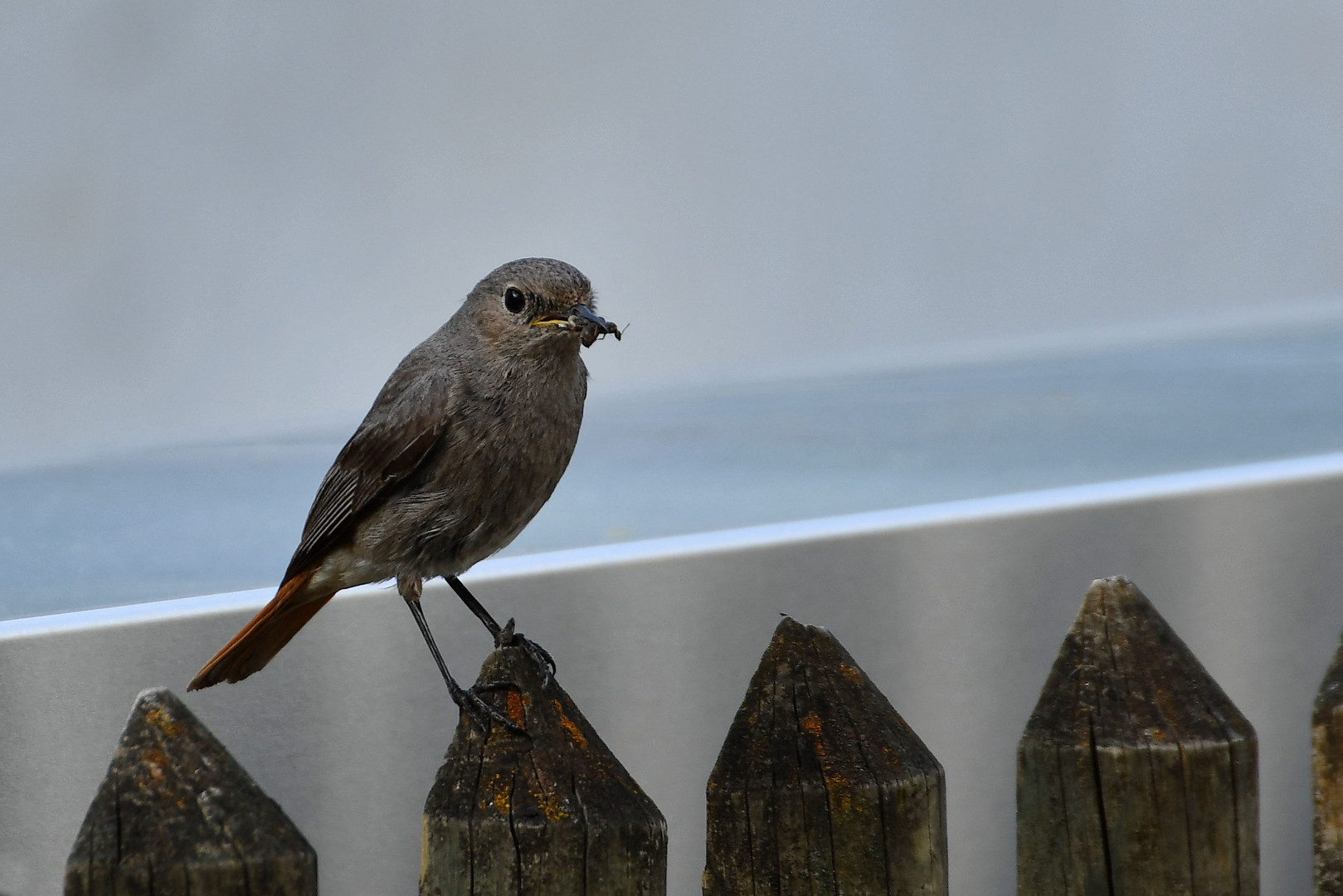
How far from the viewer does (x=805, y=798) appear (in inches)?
72.1

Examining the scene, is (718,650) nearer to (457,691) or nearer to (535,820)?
(457,691)

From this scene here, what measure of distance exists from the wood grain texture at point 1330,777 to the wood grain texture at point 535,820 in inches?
43.7

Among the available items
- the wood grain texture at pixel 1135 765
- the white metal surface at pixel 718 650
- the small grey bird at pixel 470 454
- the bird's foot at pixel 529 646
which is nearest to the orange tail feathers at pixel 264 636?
the small grey bird at pixel 470 454

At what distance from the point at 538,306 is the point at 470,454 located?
0.29m

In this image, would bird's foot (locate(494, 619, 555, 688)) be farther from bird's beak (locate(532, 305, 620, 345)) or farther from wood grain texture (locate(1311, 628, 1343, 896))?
wood grain texture (locate(1311, 628, 1343, 896))

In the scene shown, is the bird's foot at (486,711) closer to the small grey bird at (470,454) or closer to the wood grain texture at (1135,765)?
the small grey bird at (470,454)

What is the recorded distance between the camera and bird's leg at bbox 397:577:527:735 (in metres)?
1.75

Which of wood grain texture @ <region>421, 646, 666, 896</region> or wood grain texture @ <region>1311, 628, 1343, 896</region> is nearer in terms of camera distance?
wood grain texture @ <region>421, 646, 666, 896</region>

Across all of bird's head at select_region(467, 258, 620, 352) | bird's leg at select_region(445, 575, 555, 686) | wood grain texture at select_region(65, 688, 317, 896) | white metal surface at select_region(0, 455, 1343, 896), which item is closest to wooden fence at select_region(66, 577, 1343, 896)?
wood grain texture at select_region(65, 688, 317, 896)

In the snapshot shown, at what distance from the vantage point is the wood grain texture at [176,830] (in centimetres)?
158

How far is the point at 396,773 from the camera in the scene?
246cm

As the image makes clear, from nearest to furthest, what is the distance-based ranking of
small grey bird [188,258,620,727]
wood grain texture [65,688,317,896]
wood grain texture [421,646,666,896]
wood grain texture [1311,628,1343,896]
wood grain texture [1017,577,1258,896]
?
wood grain texture [65,688,317,896], wood grain texture [421,646,666,896], wood grain texture [1017,577,1258,896], wood grain texture [1311,628,1343,896], small grey bird [188,258,620,727]

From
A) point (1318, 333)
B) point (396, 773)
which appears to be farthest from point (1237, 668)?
point (1318, 333)

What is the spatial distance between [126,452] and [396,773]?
8.83 feet
